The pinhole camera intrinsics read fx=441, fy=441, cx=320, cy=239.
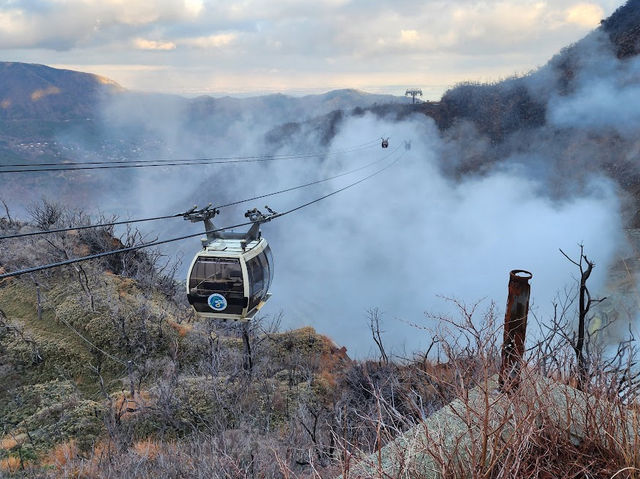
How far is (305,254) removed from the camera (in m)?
69.1

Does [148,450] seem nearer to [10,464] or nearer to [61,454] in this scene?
[61,454]

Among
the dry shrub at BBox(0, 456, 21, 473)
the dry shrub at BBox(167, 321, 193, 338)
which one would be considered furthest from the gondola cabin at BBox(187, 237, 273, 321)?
the dry shrub at BBox(167, 321, 193, 338)

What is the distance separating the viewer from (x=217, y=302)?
9.64 metres

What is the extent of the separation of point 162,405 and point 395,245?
51.1 m

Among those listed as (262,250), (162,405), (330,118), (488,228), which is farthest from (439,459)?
(330,118)

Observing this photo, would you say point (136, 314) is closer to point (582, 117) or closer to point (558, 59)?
point (582, 117)

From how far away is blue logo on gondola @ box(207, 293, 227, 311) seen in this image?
9.59 m

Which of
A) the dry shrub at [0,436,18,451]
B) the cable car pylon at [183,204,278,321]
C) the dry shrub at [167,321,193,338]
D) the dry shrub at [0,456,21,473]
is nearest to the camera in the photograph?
the cable car pylon at [183,204,278,321]

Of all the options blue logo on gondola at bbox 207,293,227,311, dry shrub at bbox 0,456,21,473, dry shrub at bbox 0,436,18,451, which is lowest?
dry shrub at bbox 0,436,18,451

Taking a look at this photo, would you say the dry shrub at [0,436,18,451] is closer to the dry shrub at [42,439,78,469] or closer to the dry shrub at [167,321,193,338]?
the dry shrub at [42,439,78,469]

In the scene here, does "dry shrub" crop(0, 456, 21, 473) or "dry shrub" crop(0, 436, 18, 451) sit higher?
"dry shrub" crop(0, 456, 21, 473)

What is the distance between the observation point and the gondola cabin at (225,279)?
935cm

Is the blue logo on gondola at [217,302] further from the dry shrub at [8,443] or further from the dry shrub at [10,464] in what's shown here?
the dry shrub at [8,443]

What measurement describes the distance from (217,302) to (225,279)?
604 mm
